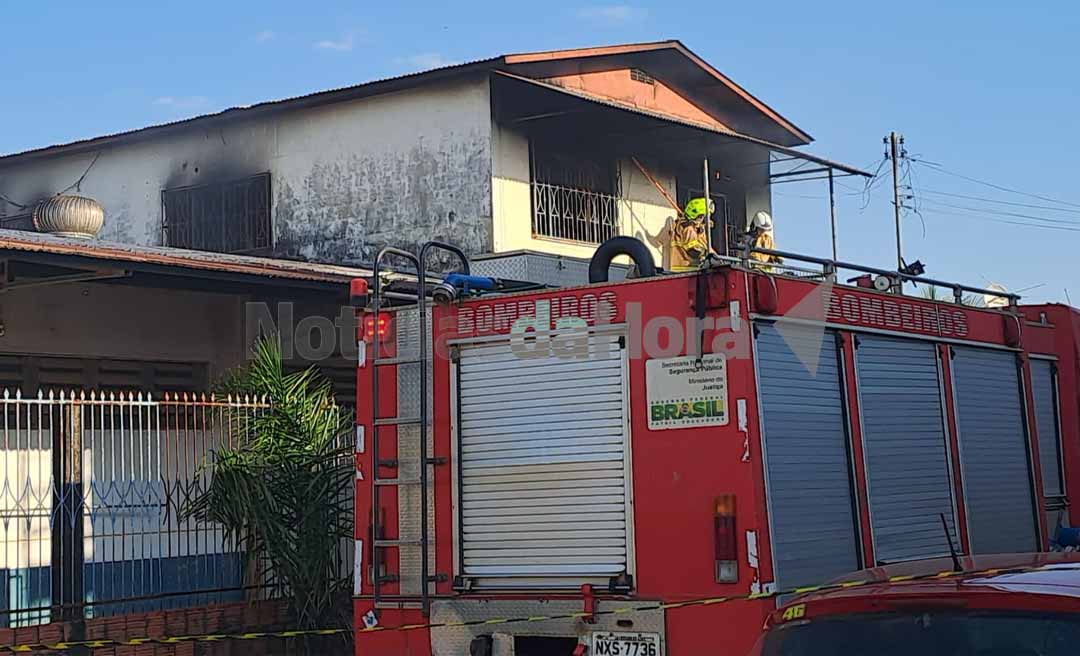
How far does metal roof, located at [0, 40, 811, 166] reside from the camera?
18062mm

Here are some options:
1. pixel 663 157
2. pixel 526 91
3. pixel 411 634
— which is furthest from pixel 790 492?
pixel 663 157

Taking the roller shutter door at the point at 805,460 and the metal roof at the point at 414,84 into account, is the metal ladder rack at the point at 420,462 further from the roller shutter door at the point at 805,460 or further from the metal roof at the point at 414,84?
the metal roof at the point at 414,84

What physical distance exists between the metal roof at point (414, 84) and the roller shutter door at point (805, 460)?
10712 mm

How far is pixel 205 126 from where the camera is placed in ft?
67.3

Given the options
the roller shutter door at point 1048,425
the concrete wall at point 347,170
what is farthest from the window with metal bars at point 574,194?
the roller shutter door at point 1048,425

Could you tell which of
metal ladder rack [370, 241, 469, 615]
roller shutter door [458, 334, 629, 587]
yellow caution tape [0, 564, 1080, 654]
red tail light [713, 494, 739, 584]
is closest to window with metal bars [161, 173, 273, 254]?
yellow caution tape [0, 564, 1080, 654]

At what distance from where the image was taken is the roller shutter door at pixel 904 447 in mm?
8391

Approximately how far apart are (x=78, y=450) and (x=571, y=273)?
14.2 ft

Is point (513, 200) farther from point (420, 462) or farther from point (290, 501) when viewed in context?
point (420, 462)

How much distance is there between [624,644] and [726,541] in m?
0.85

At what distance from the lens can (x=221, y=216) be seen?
805 inches

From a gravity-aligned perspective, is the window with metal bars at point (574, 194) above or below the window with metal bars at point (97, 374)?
above

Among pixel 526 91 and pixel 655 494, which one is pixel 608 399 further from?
pixel 526 91

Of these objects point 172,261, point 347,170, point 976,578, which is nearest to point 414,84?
point 347,170
